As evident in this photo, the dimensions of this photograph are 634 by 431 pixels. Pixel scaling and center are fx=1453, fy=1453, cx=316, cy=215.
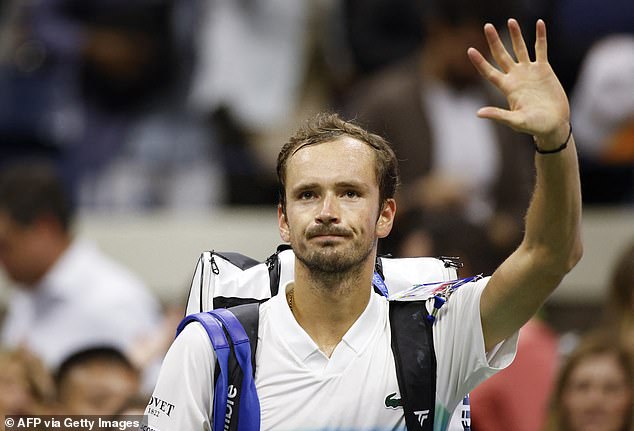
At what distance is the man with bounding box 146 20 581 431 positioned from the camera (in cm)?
422

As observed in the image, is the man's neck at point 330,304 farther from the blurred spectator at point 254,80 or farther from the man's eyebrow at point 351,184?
the blurred spectator at point 254,80

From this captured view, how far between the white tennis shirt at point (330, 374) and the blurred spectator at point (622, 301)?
269 centimetres

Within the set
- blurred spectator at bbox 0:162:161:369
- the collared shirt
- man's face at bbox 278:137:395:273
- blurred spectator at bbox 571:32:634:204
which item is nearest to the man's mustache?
man's face at bbox 278:137:395:273

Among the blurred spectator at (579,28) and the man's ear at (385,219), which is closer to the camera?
the man's ear at (385,219)

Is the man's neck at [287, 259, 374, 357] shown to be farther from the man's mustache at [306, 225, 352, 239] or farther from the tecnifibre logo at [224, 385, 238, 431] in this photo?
the tecnifibre logo at [224, 385, 238, 431]

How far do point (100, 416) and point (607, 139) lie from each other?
4454 mm

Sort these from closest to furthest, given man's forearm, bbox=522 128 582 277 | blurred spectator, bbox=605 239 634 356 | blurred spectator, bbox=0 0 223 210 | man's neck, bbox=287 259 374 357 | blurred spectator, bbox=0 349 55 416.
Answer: man's forearm, bbox=522 128 582 277 → man's neck, bbox=287 259 374 357 → blurred spectator, bbox=0 349 55 416 → blurred spectator, bbox=605 239 634 356 → blurred spectator, bbox=0 0 223 210

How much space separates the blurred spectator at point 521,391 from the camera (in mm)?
6863

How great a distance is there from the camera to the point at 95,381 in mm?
6828

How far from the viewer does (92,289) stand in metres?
8.45

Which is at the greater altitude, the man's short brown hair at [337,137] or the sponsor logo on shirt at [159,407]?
the man's short brown hair at [337,137]

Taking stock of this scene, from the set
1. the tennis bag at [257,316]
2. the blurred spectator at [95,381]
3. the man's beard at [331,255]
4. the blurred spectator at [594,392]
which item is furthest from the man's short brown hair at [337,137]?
the blurred spectator at [594,392]

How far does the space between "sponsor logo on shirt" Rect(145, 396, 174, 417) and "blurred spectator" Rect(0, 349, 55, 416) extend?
2389 millimetres

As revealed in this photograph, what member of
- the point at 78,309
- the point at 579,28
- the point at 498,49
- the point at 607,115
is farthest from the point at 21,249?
the point at 498,49
